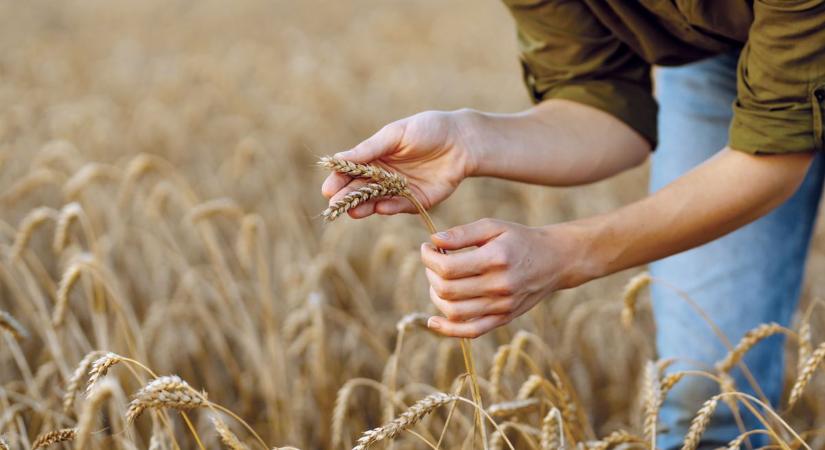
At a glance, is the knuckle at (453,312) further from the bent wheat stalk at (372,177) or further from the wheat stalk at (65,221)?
the wheat stalk at (65,221)

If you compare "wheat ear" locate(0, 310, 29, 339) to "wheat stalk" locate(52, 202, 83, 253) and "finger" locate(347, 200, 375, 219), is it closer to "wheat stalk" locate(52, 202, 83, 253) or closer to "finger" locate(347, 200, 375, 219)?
"wheat stalk" locate(52, 202, 83, 253)

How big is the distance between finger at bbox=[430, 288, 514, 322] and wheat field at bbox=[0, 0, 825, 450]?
0.12m

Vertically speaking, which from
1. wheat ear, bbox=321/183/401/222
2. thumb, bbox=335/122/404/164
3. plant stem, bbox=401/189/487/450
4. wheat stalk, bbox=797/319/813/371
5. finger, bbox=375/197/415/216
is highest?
thumb, bbox=335/122/404/164

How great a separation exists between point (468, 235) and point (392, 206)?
0.13 metres

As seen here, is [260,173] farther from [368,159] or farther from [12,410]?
[368,159]

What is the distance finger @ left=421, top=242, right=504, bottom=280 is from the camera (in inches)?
50.4

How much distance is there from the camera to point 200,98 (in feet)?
16.3

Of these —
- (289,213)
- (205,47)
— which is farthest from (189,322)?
(205,47)

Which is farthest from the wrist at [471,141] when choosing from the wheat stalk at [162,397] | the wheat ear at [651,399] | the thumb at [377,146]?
the wheat stalk at [162,397]

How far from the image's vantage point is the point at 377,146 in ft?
4.39

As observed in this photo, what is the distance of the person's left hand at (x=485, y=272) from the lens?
1.29 metres

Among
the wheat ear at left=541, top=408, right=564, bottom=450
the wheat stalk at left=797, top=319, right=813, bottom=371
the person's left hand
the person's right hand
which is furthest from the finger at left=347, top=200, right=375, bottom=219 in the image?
the wheat stalk at left=797, top=319, right=813, bottom=371

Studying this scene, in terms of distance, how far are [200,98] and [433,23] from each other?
362 centimetres

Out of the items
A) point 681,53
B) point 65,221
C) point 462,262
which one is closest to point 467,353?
point 462,262
